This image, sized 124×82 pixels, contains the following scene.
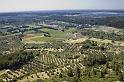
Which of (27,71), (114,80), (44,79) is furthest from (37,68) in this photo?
(114,80)

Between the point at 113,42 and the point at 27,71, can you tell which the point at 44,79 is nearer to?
the point at 27,71

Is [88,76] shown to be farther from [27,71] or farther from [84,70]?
[27,71]

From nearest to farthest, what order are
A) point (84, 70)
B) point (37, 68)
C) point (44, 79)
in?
point (44, 79), point (84, 70), point (37, 68)

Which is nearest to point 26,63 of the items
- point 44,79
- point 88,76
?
point 44,79

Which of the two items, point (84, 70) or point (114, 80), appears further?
point (84, 70)

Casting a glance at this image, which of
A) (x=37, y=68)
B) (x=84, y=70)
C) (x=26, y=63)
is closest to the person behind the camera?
(x=84, y=70)

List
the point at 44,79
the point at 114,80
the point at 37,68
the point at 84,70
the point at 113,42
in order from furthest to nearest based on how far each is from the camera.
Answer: the point at 113,42
the point at 37,68
the point at 84,70
the point at 44,79
the point at 114,80

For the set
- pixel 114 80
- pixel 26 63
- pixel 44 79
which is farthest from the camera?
pixel 26 63

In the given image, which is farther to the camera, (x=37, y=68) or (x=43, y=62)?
(x=43, y=62)
